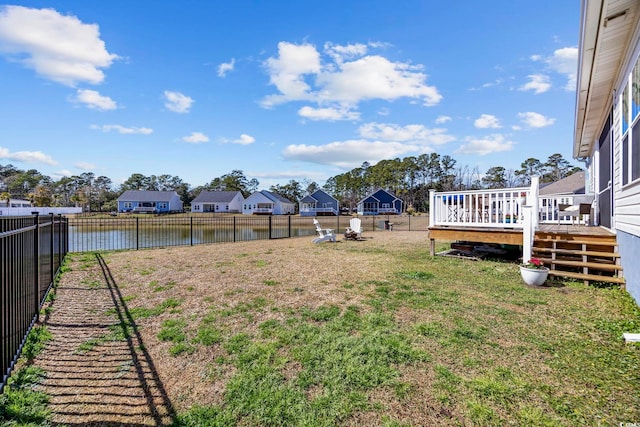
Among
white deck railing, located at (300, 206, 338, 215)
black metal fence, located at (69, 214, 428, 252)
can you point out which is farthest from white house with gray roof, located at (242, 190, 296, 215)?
black metal fence, located at (69, 214, 428, 252)

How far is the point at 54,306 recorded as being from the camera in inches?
168

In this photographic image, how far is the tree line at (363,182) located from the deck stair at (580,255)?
4342 cm

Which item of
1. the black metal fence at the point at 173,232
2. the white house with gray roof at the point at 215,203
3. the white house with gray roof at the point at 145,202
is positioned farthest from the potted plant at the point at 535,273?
the white house with gray roof at the point at 145,202

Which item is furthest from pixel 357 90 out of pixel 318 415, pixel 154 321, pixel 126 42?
pixel 318 415

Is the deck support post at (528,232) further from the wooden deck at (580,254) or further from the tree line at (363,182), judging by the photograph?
the tree line at (363,182)

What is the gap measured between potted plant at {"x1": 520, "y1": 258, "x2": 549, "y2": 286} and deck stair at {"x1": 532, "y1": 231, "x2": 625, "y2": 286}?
0.63 metres

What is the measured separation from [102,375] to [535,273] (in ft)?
20.0

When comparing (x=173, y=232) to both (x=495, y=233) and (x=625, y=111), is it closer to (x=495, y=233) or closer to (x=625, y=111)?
(x=495, y=233)

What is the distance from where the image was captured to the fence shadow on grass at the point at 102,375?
6.77 feet

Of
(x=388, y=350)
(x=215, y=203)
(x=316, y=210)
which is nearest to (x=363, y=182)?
(x=316, y=210)

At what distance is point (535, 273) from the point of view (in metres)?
4.99

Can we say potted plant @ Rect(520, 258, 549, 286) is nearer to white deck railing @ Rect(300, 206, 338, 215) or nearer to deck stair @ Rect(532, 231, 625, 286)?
deck stair @ Rect(532, 231, 625, 286)

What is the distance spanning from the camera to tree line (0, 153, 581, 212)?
163ft

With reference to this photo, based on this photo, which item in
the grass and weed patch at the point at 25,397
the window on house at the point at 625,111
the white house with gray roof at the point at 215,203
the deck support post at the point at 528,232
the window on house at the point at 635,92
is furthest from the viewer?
Result: the white house with gray roof at the point at 215,203
